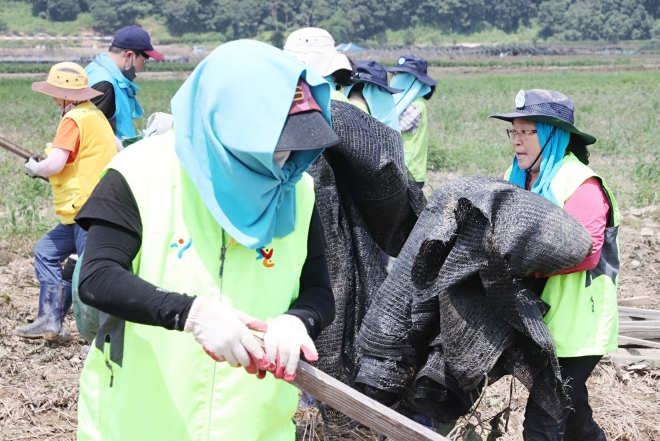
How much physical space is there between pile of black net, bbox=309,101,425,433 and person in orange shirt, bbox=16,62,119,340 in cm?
194

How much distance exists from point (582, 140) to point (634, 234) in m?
4.75

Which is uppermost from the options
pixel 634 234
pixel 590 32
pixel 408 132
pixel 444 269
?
pixel 444 269

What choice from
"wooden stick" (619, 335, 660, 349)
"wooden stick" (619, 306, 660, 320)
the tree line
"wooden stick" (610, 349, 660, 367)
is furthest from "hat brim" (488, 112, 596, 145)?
the tree line

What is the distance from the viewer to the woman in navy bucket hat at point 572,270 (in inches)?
114

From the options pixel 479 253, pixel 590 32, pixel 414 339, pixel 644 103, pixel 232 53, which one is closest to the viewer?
pixel 232 53

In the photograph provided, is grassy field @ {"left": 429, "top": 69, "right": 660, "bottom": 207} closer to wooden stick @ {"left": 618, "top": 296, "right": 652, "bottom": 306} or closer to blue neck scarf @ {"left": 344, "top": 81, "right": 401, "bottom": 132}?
wooden stick @ {"left": 618, "top": 296, "right": 652, "bottom": 306}

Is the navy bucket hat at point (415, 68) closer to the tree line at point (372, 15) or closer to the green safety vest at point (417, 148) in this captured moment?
the green safety vest at point (417, 148)

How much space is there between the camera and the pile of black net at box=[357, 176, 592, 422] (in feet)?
8.54

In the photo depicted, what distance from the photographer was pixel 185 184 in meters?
1.71

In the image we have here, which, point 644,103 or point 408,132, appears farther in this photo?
point 644,103

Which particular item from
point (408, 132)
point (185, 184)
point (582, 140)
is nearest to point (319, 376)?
point (185, 184)

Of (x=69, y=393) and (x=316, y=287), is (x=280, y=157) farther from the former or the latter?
(x=69, y=393)

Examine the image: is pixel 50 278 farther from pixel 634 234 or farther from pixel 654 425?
pixel 634 234

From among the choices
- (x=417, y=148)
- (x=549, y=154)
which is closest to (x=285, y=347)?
(x=549, y=154)
